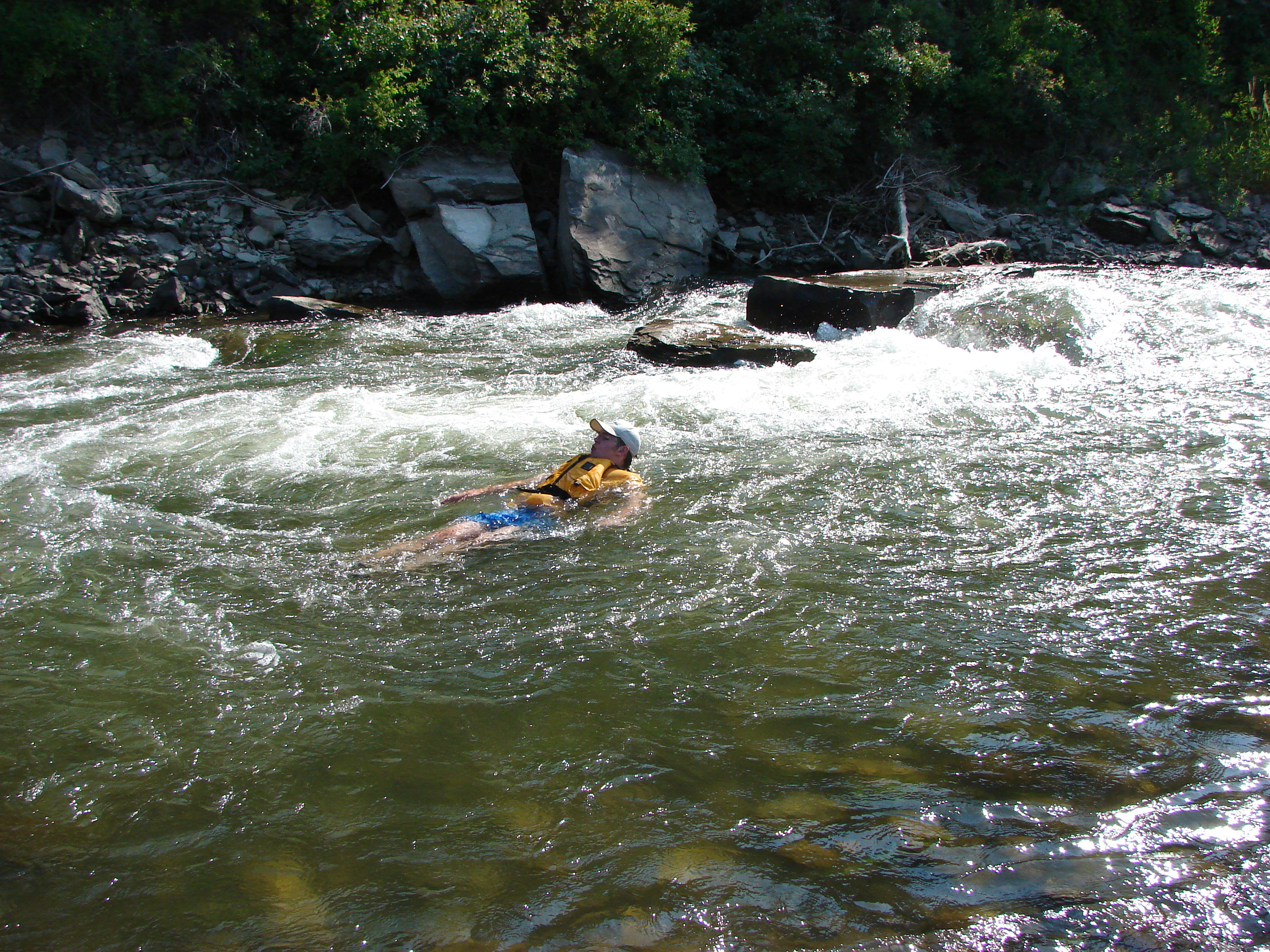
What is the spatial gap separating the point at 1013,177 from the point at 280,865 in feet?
63.5

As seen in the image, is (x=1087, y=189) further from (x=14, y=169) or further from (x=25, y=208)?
(x=14, y=169)

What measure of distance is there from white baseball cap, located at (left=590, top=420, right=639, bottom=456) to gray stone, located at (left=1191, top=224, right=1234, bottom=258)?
14417 millimetres

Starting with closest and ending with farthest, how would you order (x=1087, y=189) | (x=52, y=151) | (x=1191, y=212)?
(x=52, y=151) → (x=1191, y=212) → (x=1087, y=189)

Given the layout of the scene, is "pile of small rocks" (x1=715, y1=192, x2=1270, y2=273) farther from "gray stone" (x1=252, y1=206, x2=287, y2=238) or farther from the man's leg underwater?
the man's leg underwater

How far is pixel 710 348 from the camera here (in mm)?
9078

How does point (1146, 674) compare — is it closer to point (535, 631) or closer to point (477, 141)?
point (535, 631)

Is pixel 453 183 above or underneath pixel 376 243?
above

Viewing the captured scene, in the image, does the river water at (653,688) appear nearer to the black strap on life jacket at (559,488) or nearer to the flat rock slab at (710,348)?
the black strap on life jacket at (559,488)

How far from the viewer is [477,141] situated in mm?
13711

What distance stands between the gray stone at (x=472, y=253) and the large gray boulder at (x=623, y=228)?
656 millimetres

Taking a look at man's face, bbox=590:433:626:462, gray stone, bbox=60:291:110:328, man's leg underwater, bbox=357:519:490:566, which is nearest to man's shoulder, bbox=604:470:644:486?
man's face, bbox=590:433:626:462

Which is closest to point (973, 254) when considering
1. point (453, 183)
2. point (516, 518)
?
point (453, 183)

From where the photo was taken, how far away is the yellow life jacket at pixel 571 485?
521 centimetres

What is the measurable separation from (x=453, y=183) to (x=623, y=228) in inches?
107
